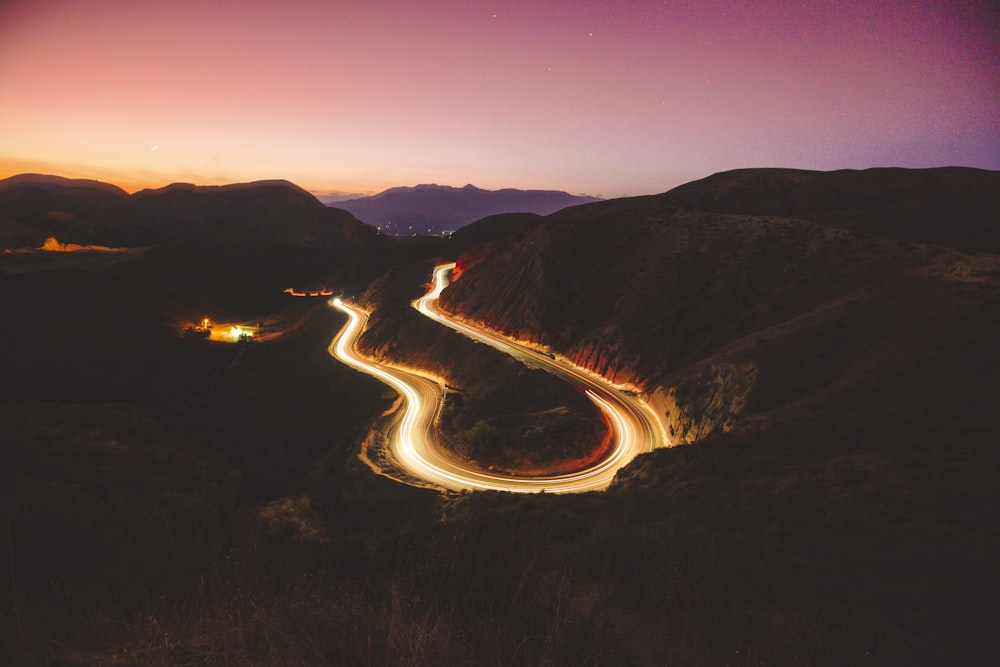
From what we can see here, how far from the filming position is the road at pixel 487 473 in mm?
30703

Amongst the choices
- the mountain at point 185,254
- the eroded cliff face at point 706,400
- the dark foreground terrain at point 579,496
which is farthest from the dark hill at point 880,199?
the mountain at point 185,254

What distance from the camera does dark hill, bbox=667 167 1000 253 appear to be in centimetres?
6262

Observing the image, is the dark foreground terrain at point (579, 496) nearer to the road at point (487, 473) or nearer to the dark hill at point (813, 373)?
the dark hill at point (813, 373)

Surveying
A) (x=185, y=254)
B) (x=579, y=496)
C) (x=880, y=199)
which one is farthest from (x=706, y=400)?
(x=185, y=254)

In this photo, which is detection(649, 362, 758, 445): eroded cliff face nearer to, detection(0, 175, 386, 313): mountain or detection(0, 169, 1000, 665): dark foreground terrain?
detection(0, 169, 1000, 665): dark foreground terrain

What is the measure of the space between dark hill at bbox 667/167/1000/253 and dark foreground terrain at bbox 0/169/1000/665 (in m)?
1.32

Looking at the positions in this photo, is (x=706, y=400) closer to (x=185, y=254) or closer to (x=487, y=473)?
(x=487, y=473)

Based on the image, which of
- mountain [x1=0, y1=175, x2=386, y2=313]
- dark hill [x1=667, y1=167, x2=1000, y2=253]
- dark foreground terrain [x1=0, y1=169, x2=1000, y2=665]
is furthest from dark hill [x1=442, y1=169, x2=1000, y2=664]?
mountain [x1=0, y1=175, x2=386, y2=313]

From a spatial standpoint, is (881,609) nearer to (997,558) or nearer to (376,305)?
(997,558)

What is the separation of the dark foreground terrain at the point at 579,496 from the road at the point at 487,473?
8.83ft

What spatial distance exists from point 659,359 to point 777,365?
1359cm

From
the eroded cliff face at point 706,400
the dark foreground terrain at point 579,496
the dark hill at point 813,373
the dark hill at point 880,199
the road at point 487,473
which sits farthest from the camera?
the dark hill at point 880,199

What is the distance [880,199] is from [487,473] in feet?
359

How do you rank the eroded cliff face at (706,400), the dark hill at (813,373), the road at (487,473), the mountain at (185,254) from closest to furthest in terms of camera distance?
the dark hill at (813,373)
the eroded cliff face at (706,400)
the road at (487,473)
the mountain at (185,254)
